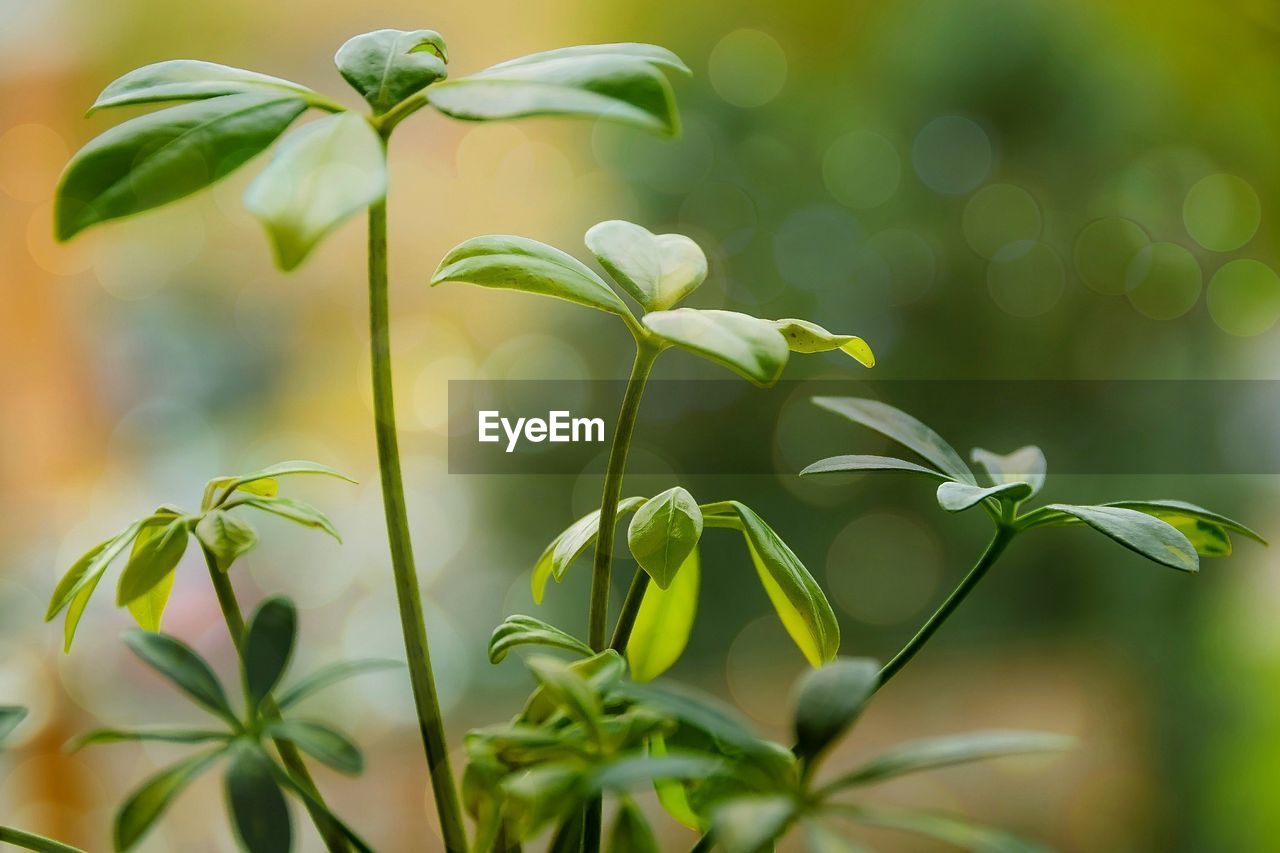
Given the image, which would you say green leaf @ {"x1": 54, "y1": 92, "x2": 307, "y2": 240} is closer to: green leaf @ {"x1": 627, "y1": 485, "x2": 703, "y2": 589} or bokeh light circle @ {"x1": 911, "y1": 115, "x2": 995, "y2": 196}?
green leaf @ {"x1": 627, "y1": 485, "x2": 703, "y2": 589}

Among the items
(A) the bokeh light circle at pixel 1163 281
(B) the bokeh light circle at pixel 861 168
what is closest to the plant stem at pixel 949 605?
(B) the bokeh light circle at pixel 861 168

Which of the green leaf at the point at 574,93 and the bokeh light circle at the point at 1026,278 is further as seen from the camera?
the bokeh light circle at the point at 1026,278

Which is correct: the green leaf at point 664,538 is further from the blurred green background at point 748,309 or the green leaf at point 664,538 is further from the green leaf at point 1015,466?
the blurred green background at point 748,309

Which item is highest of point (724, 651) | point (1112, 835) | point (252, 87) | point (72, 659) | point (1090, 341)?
point (252, 87)

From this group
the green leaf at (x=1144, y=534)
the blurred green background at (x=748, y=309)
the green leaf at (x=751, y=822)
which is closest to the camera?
the green leaf at (x=751, y=822)

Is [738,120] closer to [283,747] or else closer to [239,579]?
[239,579]

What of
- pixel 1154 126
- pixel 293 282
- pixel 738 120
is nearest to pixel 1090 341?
pixel 1154 126

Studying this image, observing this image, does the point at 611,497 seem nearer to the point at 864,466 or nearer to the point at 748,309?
the point at 864,466

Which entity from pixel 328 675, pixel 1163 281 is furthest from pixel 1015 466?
pixel 1163 281
